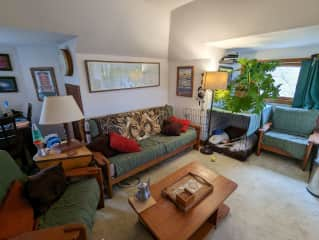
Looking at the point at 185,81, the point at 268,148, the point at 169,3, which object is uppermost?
the point at 169,3

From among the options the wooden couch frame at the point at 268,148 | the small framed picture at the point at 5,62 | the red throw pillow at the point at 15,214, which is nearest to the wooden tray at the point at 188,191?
the red throw pillow at the point at 15,214

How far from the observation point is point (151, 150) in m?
2.45

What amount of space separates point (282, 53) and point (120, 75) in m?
3.40

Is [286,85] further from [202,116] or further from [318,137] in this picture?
[202,116]

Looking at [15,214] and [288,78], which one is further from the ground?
[288,78]

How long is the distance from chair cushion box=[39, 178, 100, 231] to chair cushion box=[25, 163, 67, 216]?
0.05 meters

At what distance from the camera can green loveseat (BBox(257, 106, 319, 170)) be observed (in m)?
2.65

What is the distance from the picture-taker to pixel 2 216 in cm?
114

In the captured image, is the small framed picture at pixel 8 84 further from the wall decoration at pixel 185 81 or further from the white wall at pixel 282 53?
the white wall at pixel 282 53

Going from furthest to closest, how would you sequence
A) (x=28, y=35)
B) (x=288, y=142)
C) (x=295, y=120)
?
(x=295, y=120) → (x=288, y=142) → (x=28, y=35)

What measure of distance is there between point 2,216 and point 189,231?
1374 millimetres

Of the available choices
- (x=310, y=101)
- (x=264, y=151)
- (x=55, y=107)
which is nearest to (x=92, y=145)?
(x=55, y=107)

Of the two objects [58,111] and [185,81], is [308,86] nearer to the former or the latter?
[185,81]

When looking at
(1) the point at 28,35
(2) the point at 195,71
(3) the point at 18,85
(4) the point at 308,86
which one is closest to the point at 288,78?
(4) the point at 308,86
